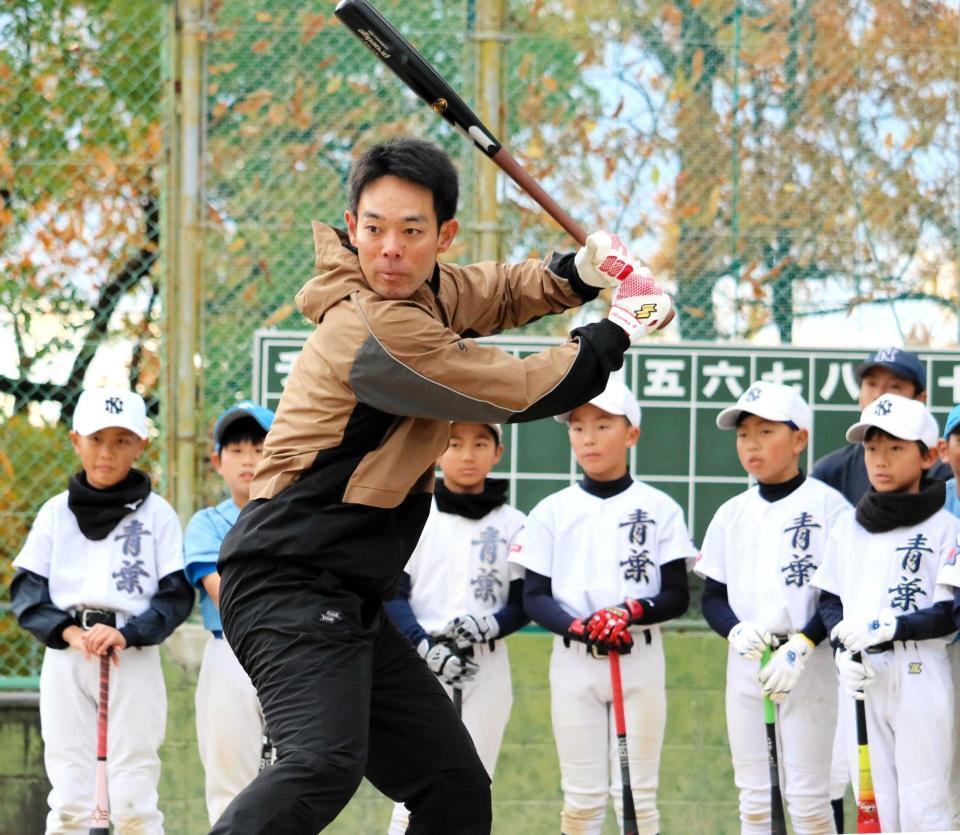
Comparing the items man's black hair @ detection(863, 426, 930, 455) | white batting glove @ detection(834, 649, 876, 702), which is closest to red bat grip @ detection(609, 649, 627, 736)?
white batting glove @ detection(834, 649, 876, 702)

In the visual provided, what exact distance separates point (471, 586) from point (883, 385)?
1646 mm

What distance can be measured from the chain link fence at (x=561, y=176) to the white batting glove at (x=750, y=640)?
162cm

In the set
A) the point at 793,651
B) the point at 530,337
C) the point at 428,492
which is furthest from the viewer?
the point at 530,337

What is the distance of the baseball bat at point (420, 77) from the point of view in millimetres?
3719

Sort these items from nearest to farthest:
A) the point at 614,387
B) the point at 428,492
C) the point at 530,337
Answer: the point at 428,492
the point at 614,387
the point at 530,337

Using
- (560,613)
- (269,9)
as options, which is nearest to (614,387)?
(560,613)

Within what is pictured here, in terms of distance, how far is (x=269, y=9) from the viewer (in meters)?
6.09

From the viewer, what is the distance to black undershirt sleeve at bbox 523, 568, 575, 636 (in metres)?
4.88

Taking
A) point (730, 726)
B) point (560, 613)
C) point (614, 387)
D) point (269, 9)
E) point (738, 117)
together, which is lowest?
point (730, 726)

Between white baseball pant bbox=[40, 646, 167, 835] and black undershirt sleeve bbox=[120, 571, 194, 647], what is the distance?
15 cm

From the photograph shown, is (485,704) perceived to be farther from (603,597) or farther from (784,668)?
(784,668)

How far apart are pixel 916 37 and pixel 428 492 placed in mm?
3616

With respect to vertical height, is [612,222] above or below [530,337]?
above

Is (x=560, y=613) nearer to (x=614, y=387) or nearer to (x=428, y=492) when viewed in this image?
(x=614, y=387)
